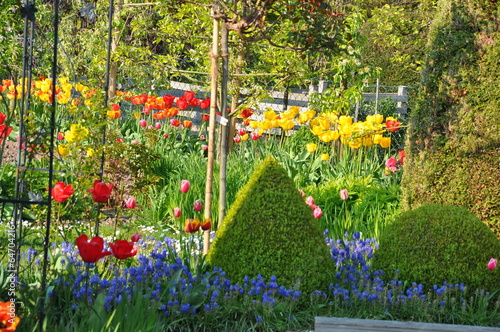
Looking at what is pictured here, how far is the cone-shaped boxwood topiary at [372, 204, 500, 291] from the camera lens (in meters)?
3.83

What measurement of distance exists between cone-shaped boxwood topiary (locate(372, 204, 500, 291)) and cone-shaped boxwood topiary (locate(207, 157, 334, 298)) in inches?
19.3

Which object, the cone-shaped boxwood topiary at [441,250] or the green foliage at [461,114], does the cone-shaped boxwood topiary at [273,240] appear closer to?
the cone-shaped boxwood topiary at [441,250]

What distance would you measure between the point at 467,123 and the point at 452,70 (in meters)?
0.41

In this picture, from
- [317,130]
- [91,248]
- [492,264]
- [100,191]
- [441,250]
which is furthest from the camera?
[317,130]

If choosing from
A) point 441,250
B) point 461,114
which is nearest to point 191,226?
point 441,250

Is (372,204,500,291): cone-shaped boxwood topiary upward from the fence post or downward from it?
downward

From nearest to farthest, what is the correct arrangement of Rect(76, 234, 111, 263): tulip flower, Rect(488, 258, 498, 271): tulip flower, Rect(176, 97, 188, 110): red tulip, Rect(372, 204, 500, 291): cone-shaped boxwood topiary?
Rect(76, 234, 111, 263): tulip flower < Rect(488, 258, 498, 271): tulip flower < Rect(372, 204, 500, 291): cone-shaped boxwood topiary < Rect(176, 97, 188, 110): red tulip

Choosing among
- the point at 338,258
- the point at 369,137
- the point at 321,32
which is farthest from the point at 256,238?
the point at 369,137

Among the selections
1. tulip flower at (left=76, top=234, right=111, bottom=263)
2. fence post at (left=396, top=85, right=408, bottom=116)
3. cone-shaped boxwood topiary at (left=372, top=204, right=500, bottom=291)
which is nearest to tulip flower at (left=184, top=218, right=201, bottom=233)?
tulip flower at (left=76, top=234, right=111, bottom=263)

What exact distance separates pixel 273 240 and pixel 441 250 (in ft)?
3.51

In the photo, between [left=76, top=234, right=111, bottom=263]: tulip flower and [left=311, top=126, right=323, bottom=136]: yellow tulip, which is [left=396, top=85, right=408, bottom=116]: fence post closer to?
[left=311, top=126, right=323, bottom=136]: yellow tulip

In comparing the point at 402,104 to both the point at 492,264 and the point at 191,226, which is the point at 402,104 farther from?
the point at 191,226

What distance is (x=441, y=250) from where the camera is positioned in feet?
12.7

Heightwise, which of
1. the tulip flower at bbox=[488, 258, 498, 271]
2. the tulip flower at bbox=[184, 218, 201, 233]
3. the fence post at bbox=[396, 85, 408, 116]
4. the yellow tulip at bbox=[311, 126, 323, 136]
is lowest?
the tulip flower at bbox=[488, 258, 498, 271]
